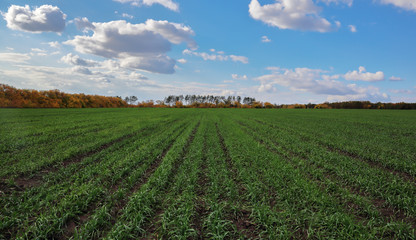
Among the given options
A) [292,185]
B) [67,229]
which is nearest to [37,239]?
[67,229]

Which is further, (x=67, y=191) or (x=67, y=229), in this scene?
(x=67, y=191)

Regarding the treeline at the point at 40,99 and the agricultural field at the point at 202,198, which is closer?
the agricultural field at the point at 202,198

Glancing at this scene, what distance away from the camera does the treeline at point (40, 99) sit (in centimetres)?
6806

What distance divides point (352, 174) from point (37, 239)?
1128 centimetres

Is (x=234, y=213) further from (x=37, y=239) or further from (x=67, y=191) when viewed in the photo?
(x=67, y=191)

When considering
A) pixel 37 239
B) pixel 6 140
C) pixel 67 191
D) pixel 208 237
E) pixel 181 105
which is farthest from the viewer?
pixel 181 105

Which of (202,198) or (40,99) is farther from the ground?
(40,99)

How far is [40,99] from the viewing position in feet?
258

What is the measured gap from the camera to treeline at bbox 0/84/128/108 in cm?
6806

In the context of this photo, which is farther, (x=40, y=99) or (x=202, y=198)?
(x=40, y=99)

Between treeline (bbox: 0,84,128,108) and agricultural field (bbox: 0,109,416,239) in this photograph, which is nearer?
agricultural field (bbox: 0,109,416,239)

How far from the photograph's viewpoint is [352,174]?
829cm

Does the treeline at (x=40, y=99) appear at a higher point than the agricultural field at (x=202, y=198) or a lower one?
higher

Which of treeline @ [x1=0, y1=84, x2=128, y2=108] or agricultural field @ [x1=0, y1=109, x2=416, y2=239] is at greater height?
treeline @ [x1=0, y1=84, x2=128, y2=108]
